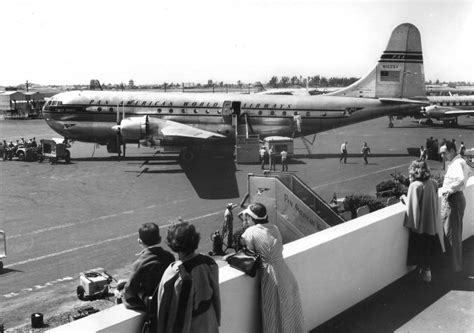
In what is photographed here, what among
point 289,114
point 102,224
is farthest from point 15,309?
point 289,114

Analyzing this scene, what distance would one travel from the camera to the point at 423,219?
6.75 m

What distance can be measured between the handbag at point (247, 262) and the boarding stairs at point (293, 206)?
18.1 feet

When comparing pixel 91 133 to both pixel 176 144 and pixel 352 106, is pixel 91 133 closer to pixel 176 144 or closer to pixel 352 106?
pixel 176 144

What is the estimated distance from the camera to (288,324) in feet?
14.6

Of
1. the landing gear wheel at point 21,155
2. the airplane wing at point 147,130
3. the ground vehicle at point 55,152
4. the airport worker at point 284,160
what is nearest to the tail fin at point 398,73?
the airport worker at point 284,160

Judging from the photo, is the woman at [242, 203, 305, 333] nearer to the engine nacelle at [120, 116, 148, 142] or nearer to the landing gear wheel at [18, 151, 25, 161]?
the engine nacelle at [120, 116, 148, 142]

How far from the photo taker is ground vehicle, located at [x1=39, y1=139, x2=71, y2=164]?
27.9 metres

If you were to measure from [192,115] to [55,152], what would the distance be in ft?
25.8

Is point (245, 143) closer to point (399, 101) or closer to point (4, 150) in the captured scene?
point (399, 101)

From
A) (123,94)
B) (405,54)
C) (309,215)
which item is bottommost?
(309,215)

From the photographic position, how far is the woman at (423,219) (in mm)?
6645

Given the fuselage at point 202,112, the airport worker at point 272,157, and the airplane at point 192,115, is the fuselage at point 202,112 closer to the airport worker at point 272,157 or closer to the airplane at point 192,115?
the airplane at point 192,115

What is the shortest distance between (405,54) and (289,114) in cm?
949

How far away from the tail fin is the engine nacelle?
1298 centimetres
